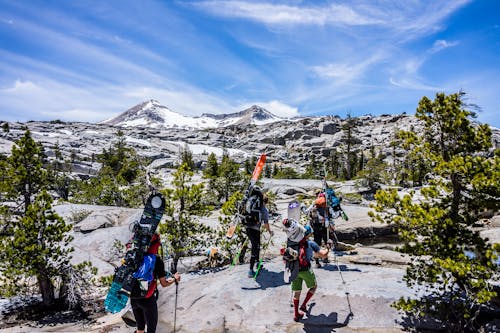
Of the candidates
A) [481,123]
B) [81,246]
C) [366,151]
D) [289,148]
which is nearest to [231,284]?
[481,123]

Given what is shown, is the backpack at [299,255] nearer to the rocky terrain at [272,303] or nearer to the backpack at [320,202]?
the rocky terrain at [272,303]

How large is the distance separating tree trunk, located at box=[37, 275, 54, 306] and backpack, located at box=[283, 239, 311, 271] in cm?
814

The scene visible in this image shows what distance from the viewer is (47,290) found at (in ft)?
33.4

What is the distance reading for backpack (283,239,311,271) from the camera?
695 centimetres

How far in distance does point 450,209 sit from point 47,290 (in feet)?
39.4

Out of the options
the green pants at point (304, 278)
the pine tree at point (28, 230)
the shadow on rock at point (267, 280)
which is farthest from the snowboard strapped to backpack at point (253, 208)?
the pine tree at point (28, 230)

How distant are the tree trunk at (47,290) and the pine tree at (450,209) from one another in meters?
10.4

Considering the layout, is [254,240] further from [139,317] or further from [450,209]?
[450,209]

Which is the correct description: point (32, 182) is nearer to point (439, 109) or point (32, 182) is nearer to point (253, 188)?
point (253, 188)

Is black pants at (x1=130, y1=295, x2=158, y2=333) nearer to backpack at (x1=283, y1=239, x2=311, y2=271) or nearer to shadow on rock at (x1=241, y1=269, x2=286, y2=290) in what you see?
backpack at (x1=283, y1=239, x2=311, y2=271)

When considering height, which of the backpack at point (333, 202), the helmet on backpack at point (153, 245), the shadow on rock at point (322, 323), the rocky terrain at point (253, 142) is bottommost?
the shadow on rock at point (322, 323)

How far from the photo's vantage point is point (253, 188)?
372 inches

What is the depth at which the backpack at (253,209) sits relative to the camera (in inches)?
361

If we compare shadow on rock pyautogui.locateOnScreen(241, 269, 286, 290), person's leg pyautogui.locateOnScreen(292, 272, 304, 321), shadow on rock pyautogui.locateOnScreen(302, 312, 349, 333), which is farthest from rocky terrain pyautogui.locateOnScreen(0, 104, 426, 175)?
shadow on rock pyautogui.locateOnScreen(302, 312, 349, 333)
